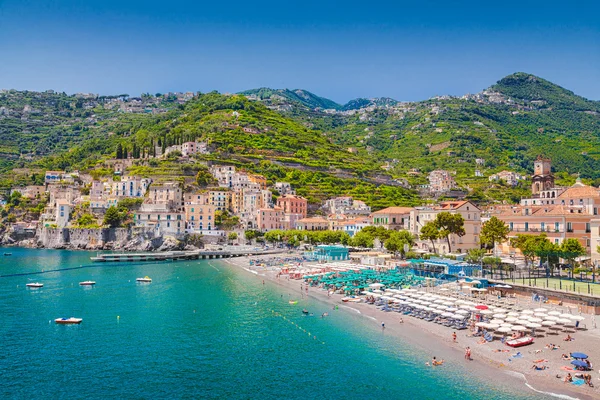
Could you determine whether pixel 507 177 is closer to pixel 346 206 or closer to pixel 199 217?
pixel 346 206

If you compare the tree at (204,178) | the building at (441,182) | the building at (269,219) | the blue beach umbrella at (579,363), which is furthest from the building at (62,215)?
the blue beach umbrella at (579,363)

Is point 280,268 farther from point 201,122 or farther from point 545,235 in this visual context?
point 201,122

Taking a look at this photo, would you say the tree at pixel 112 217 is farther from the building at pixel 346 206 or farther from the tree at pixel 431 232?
the tree at pixel 431 232

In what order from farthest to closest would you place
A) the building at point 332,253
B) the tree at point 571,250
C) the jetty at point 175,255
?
1. the jetty at point 175,255
2. the building at point 332,253
3. the tree at point 571,250

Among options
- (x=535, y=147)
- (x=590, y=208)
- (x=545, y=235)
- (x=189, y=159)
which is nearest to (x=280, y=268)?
(x=545, y=235)

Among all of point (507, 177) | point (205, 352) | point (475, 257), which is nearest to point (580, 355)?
point (205, 352)

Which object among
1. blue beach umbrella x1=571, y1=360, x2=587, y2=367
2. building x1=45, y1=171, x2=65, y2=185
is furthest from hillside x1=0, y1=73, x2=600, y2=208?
blue beach umbrella x1=571, y1=360, x2=587, y2=367
